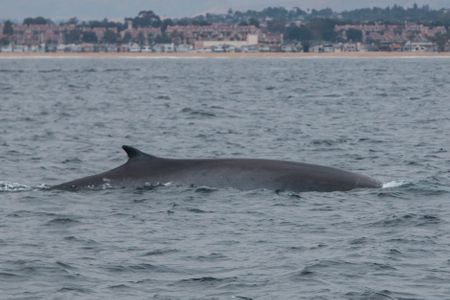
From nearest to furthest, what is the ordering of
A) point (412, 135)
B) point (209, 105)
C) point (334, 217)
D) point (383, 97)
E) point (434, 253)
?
point (434, 253) < point (334, 217) < point (412, 135) < point (209, 105) < point (383, 97)

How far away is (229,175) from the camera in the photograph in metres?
20.8

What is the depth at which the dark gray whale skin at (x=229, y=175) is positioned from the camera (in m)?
20.6

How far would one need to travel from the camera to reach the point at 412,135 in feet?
116

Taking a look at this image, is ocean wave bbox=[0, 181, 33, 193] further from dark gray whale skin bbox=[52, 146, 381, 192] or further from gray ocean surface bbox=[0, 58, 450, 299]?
dark gray whale skin bbox=[52, 146, 381, 192]

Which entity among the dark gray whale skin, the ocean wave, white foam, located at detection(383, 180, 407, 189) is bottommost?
the ocean wave

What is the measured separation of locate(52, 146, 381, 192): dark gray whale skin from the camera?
67.6ft

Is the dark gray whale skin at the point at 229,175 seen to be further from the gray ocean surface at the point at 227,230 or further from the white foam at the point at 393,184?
the white foam at the point at 393,184

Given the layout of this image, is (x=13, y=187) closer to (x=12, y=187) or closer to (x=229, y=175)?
(x=12, y=187)

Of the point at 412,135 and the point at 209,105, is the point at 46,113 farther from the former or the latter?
the point at 412,135

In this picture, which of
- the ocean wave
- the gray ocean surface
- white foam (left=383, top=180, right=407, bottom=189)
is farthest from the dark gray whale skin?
the ocean wave

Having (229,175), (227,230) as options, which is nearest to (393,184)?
(229,175)

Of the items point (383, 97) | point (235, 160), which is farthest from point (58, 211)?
point (383, 97)

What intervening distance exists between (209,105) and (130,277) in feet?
130

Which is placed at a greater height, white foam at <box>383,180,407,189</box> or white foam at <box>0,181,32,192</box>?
white foam at <box>383,180,407,189</box>
